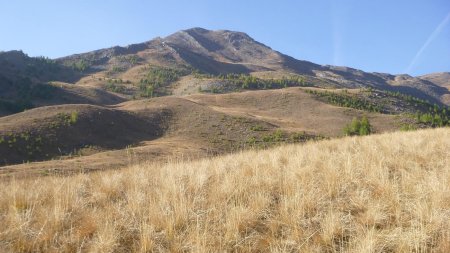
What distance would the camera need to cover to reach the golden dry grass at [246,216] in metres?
3.76

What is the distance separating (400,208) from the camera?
172 inches

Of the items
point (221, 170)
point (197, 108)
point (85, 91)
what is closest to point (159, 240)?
point (221, 170)

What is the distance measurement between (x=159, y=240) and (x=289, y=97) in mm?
75148

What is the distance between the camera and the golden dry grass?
12.3 ft

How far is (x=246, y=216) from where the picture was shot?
434 cm

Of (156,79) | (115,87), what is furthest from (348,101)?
(115,87)

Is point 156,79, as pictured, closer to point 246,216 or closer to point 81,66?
point 81,66

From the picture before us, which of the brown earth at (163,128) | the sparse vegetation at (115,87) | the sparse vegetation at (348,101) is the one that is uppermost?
the sparse vegetation at (115,87)

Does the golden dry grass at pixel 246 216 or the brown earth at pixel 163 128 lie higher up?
the golden dry grass at pixel 246 216

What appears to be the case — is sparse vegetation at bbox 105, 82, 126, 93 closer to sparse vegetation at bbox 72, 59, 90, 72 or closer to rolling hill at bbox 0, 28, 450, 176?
rolling hill at bbox 0, 28, 450, 176

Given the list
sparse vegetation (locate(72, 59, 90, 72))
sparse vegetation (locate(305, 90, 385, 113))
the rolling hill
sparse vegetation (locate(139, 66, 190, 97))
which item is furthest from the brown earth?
sparse vegetation (locate(72, 59, 90, 72))

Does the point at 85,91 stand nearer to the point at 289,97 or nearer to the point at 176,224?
the point at 289,97

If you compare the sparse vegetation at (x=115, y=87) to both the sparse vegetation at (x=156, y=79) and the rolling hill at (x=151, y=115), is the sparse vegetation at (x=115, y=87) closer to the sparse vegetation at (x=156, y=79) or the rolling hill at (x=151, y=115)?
the rolling hill at (x=151, y=115)

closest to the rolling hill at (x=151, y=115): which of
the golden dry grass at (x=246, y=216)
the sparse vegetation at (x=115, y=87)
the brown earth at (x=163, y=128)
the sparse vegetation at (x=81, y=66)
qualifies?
Answer: the brown earth at (x=163, y=128)
